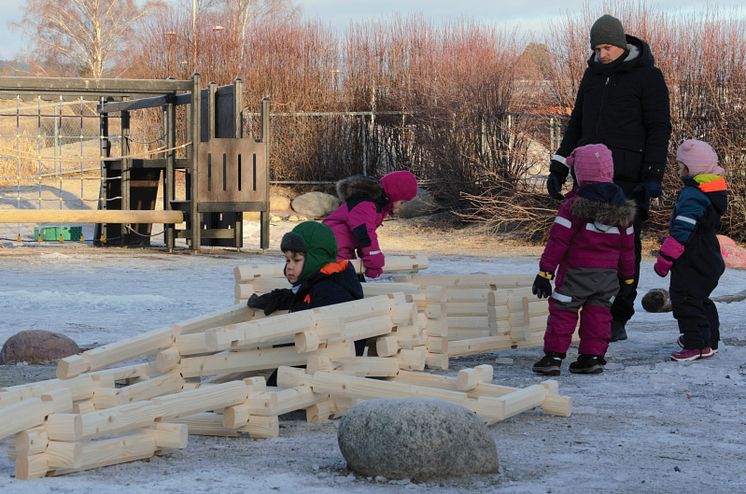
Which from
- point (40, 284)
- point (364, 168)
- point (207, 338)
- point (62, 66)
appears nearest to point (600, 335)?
point (207, 338)

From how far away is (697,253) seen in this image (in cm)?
700

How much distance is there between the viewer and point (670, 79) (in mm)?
16562

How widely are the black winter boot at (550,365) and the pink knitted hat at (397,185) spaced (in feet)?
4.84

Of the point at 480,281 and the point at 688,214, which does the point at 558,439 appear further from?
the point at 480,281

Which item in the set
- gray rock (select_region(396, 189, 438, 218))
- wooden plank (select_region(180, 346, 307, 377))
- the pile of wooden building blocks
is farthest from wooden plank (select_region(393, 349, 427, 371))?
gray rock (select_region(396, 189, 438, 218))

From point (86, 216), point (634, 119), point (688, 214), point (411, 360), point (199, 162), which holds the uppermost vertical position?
point (634, 119)

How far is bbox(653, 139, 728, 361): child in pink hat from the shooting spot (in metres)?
6.94

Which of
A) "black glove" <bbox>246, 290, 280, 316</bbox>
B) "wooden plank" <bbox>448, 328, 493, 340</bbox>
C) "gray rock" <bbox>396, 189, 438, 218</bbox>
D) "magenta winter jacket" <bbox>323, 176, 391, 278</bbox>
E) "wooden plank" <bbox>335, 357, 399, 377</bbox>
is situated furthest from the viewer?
"gray rock" <bbox>396, 189, 438, 218</bbox>

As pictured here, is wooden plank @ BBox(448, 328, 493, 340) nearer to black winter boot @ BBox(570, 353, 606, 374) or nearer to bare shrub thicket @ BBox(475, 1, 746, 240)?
black winter boot @ BBox(570, 353, 606, 374)

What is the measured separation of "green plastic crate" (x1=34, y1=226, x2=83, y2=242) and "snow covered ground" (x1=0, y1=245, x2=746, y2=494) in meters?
7.82

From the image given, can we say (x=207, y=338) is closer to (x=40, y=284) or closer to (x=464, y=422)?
(x=464, y=422)

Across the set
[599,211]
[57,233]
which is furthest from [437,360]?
[57,233]

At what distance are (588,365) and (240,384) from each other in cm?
246

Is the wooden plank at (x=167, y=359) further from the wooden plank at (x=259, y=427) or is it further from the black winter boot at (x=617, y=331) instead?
the black winter boot at (x=617, y=331)
